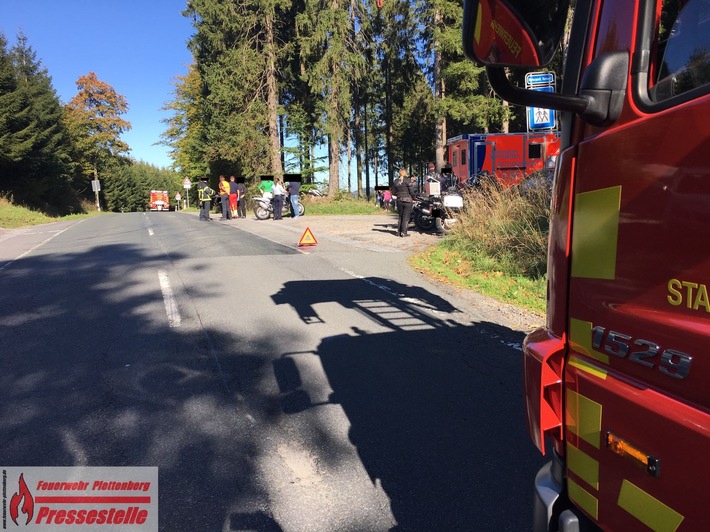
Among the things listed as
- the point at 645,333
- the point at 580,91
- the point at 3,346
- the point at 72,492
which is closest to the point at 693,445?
the point at 645,333

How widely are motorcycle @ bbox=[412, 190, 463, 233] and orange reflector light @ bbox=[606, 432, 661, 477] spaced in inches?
451

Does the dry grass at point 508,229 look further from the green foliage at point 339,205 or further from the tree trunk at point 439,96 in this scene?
the green foliage at point 339,205

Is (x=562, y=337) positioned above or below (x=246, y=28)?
below

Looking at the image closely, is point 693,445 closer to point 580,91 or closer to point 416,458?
point 580,91

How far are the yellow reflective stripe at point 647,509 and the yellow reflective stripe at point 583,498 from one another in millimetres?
128

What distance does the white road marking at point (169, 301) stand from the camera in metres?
6.06

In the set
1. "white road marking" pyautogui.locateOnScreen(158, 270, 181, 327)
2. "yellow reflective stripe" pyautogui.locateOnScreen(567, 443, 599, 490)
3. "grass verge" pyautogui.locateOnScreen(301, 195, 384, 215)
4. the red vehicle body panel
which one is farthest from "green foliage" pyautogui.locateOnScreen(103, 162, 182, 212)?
"yellow reflective stripe" pyautogui.locateOnScreen(567, 443, 599, 490)

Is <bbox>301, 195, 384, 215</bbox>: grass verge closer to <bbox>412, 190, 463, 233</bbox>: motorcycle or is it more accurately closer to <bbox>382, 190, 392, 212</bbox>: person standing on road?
<bbox>382, 190, 392, 212</bbox>: person standing on road

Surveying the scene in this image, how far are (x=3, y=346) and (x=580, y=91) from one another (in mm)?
5807

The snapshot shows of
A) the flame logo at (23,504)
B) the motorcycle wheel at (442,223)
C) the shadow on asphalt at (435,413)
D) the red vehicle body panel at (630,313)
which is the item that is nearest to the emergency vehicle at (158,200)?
the motorcycle wheel at (442,223)

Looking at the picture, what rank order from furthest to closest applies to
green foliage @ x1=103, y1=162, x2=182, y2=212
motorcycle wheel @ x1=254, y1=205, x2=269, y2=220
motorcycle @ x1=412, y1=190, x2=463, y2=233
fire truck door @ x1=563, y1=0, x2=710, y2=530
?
green foliage @ x1=103, y1=162, x2=182, y2=212, motorcycle wheel @ x1=254, y1=205, x2=269, y2=220, motorcycle @ x1=412, y1=190, x2=463, y2=233, fire truck door @ x1=563, y1=0, x2=710, y2=530

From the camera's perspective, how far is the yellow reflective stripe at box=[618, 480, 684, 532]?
1.28m

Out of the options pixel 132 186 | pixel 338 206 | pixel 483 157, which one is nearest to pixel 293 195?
pixel 338 206

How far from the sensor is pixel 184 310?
6.54 metres
